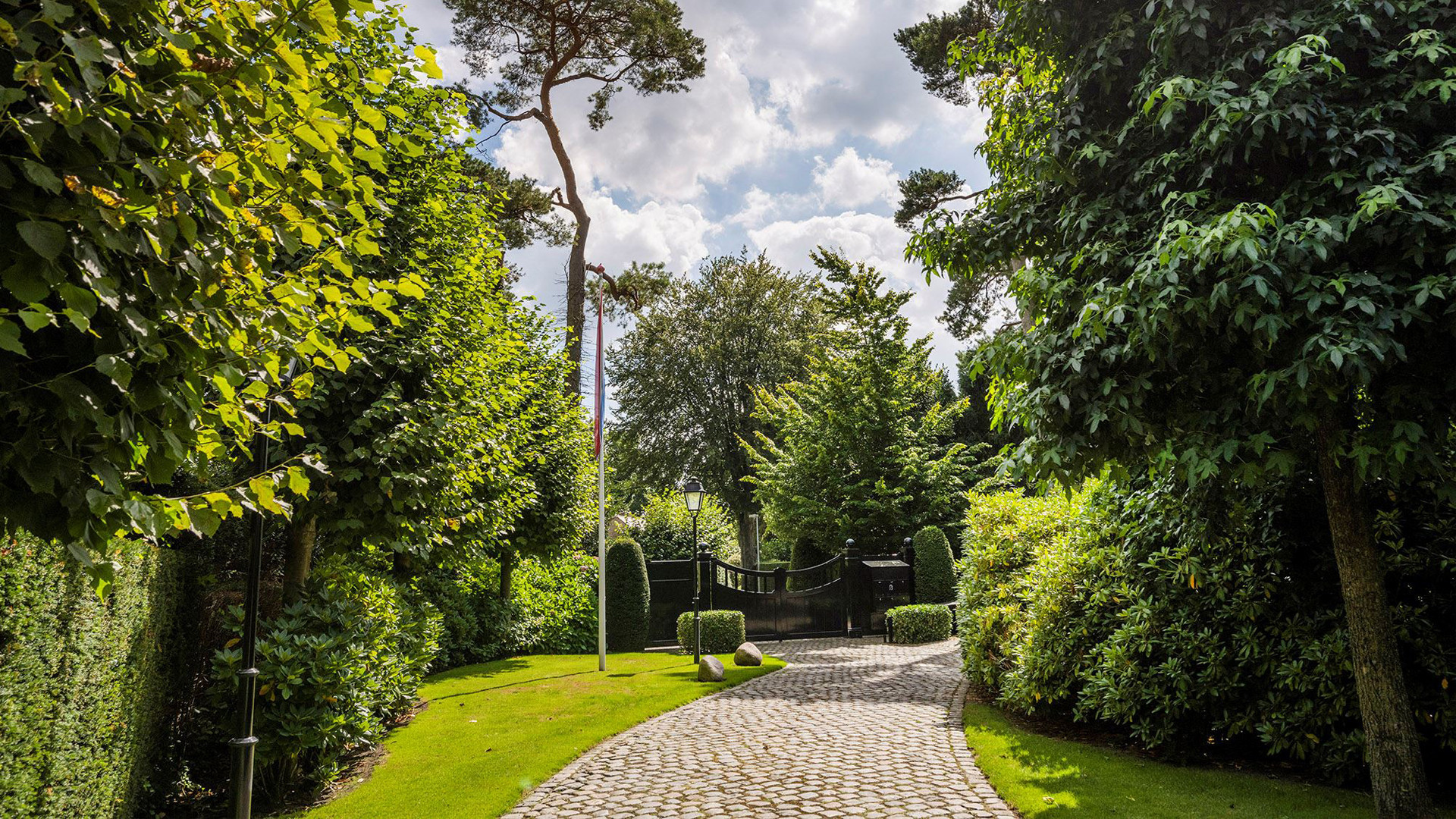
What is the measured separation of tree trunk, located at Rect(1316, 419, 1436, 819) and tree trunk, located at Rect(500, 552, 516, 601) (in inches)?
471

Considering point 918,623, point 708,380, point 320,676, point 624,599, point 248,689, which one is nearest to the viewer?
point 248,689

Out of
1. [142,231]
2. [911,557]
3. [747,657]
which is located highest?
[142,231]

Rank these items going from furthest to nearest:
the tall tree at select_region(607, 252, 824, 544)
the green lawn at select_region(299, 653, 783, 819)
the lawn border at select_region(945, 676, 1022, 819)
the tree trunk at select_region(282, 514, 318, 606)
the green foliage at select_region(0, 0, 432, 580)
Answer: the tall tree at select_region(607, 252, 824, 544) → the tree trunk at select_region(282, 514, 318, 606) → the green lawn at select_region(299, 653, 783, 819) → the lawn border at select_region(945, 676, 1022, 819) → the green foliage at select_region(0, 0, 432, 580)

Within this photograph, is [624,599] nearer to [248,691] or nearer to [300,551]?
[300,551]

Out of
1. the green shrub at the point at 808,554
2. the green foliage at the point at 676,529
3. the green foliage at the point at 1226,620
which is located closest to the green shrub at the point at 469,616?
the green foliage at the point at 676,529

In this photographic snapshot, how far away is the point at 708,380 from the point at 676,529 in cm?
1066

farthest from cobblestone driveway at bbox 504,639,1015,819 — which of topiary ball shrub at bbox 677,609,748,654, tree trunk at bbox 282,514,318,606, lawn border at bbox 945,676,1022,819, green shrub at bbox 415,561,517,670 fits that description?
green shrub at bbox 415,561,517,670

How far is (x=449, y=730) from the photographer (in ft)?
26.7

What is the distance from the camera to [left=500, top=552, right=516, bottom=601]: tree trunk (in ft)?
46.3

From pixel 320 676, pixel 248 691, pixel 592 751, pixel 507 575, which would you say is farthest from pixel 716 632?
pixel 248 691

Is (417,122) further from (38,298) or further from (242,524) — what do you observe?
(38,298)

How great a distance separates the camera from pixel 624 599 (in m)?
15.0

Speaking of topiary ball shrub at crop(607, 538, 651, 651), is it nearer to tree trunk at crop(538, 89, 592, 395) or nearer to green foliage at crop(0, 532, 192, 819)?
tree trunk at crop(538, 89, 592, 395)

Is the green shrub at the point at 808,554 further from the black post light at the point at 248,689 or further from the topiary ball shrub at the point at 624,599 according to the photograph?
the black post light at the point at 248,689
